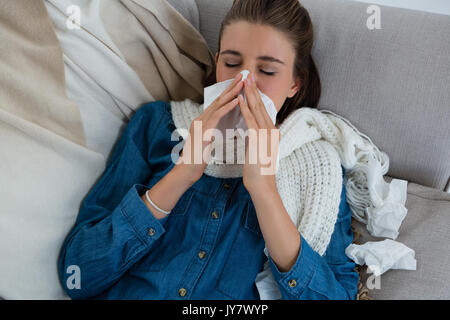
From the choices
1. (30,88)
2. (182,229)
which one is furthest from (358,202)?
(30,88)

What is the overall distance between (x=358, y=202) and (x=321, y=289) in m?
0.31

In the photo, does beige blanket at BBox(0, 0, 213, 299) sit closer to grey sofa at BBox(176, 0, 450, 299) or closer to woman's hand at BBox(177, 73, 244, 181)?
woman's hand at BBox(177, 73, 244, 181)

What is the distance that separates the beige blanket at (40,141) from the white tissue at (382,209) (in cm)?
67

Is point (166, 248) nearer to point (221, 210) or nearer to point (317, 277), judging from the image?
point (221, 210)

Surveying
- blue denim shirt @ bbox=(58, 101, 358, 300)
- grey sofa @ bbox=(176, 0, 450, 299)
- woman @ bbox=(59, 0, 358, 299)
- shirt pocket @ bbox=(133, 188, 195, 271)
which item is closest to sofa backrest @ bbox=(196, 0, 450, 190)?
grey sofa @ bbox=(176, 0, 450, 299)

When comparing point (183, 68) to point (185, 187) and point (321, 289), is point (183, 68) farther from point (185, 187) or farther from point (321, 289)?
point (321, 289)

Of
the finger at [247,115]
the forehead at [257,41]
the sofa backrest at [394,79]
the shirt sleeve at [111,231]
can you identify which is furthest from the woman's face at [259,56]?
the shirt sleeve at [111,231]

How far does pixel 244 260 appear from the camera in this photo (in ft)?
2.94

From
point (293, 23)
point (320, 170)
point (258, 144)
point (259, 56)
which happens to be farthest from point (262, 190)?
point (293, 23)

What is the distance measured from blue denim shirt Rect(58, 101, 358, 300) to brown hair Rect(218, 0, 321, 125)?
33cm

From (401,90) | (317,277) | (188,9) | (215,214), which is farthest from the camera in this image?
(188,9)

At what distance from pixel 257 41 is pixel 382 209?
0.51m

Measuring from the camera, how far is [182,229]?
0.94 m

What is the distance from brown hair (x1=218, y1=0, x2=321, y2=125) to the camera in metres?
0.95
